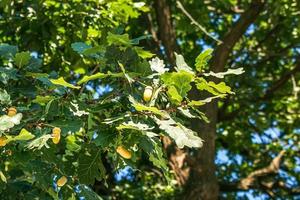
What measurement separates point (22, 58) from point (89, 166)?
63cm

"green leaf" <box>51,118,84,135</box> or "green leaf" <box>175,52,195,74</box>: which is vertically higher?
"green leaf" <box>175,52,195,74</box>

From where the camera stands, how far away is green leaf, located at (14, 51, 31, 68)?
276 centimetres

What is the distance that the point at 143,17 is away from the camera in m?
6.50

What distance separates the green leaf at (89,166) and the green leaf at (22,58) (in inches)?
22.4

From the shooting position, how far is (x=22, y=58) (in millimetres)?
2779

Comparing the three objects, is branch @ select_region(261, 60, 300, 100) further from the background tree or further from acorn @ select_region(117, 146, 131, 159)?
acorn @ select_region(117, 146, 131, 159)

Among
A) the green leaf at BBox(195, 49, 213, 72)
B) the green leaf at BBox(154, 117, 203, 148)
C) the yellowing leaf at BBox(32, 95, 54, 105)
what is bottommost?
the yellowing leaf at BBox(32, 95, 54, 105)

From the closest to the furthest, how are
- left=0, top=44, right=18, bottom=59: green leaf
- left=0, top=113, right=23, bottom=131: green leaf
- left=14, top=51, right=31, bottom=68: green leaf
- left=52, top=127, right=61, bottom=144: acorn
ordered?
left=0, top=113, right=23, bottom=131: green leaf → left=52, top=127, right=61, bottom=144: acorn → left=14, top=51, right=31, bottom=68: green leaf → left=0, top=44, right=18, bottom=59: green leaf

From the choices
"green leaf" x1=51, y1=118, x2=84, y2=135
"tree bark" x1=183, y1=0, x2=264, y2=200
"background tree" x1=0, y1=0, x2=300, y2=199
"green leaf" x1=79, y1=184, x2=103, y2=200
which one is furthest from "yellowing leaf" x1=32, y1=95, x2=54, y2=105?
"tree bark" x1=183, y1=0, x2=264, y2=200

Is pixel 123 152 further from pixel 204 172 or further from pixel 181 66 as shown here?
pixel 204 172

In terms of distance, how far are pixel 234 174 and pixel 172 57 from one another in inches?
94.0

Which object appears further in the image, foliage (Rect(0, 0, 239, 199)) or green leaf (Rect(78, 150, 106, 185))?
green leaf (Rect(78, 150, 106, 185))

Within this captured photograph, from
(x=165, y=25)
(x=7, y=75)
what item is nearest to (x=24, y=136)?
(x=7, y=75)

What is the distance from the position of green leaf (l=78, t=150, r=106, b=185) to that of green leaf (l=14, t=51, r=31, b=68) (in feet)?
1.87
